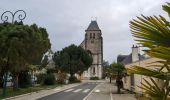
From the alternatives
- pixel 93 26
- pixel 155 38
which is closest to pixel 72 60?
pixel 93 26

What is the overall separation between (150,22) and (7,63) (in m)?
30.2

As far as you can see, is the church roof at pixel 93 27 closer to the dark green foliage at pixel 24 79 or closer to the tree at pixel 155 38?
the dark green foliage at pixel 24 79

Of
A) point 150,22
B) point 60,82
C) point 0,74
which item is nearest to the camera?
point 150,22

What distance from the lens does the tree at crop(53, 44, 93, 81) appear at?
8694cm

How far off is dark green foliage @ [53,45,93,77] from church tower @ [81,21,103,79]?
36167 millimetres

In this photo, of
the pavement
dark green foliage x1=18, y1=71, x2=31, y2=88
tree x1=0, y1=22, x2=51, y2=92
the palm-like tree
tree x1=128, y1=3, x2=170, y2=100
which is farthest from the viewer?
dark green foliage x1=18, y1=71, x2=31, y2=88

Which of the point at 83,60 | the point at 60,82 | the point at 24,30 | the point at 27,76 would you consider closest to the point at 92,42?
the point at 83,60

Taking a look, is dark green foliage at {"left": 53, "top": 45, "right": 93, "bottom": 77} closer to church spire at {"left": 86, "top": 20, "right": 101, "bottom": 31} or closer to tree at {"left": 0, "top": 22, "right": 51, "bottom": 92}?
church spire at {"left": 86, "top": 20, "right": 101, "bottom": 31}

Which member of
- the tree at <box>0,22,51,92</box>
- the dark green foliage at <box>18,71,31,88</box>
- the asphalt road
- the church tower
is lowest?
the asphalt road

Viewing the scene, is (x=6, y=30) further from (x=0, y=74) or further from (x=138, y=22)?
(x=138, y=22)

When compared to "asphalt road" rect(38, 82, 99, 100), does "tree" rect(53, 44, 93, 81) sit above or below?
above

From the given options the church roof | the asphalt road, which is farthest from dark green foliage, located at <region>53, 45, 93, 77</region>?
the asphalt road

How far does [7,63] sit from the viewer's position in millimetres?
32188

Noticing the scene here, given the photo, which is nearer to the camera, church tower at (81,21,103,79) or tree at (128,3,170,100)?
tree at (128,3,170,100)
